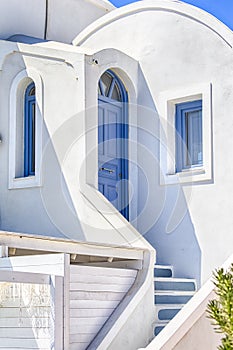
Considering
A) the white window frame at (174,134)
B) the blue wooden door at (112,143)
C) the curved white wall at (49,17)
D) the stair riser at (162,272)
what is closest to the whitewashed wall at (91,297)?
the stair riser at (162,272)

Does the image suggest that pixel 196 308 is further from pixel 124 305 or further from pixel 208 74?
pixel 208 74

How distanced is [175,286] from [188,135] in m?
2.56

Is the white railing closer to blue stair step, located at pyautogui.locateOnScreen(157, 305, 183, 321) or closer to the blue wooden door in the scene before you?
blue stair step, located at pyautogui.locateOnScreen(157, 305, 183, 321)

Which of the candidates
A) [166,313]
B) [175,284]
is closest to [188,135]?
[175,284]

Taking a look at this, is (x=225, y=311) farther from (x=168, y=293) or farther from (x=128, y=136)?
(x=128, y=136)

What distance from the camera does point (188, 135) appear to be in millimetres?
11672

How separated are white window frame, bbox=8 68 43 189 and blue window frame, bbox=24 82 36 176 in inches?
4.1

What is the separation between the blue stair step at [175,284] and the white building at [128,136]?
5cm

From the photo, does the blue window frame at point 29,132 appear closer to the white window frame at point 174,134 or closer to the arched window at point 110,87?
the arched window at point 110,87

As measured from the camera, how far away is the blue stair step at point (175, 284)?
10.6 metres

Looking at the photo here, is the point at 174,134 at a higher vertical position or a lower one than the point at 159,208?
higher

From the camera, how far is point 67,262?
334 inches

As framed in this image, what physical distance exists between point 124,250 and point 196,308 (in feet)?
5.25

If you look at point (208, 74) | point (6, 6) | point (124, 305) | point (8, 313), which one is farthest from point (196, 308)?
point (6, 6)
